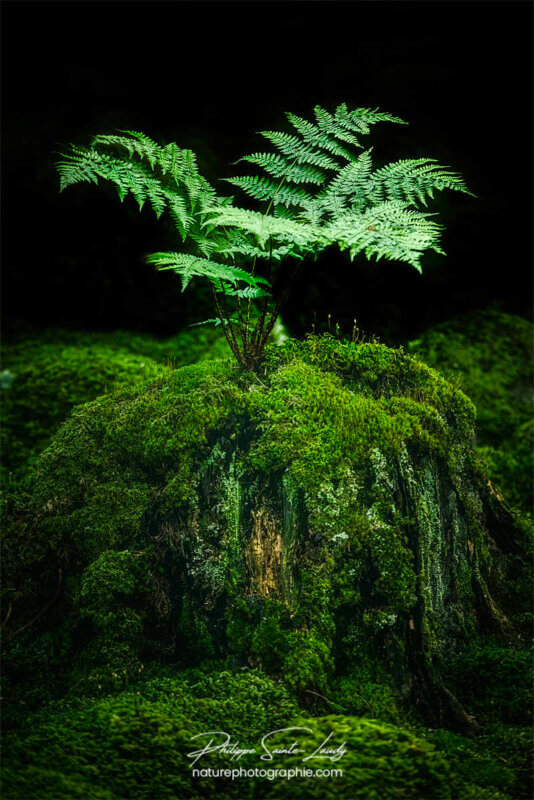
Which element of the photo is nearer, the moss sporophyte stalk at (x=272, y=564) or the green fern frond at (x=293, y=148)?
the moss sporophyte stalk at (x=272, y=564)

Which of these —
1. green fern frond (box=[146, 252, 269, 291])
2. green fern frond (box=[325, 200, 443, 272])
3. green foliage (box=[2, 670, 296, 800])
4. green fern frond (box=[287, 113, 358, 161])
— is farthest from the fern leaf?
green foliage (box=[2, 670, 296, 800])

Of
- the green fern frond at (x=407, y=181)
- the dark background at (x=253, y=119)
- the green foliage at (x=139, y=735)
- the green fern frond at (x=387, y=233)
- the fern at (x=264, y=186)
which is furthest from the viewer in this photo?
the dark background at (x=253, y=119)

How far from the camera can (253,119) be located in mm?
7102

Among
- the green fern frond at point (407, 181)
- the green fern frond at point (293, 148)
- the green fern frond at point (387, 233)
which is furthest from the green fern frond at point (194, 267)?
the green fern frond at point (407, 181)

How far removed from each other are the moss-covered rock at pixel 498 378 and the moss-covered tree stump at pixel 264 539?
2169mm

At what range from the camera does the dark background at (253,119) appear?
6609 millimetres

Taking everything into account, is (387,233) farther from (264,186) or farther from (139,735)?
(139,735)

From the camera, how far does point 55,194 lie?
7.09m
